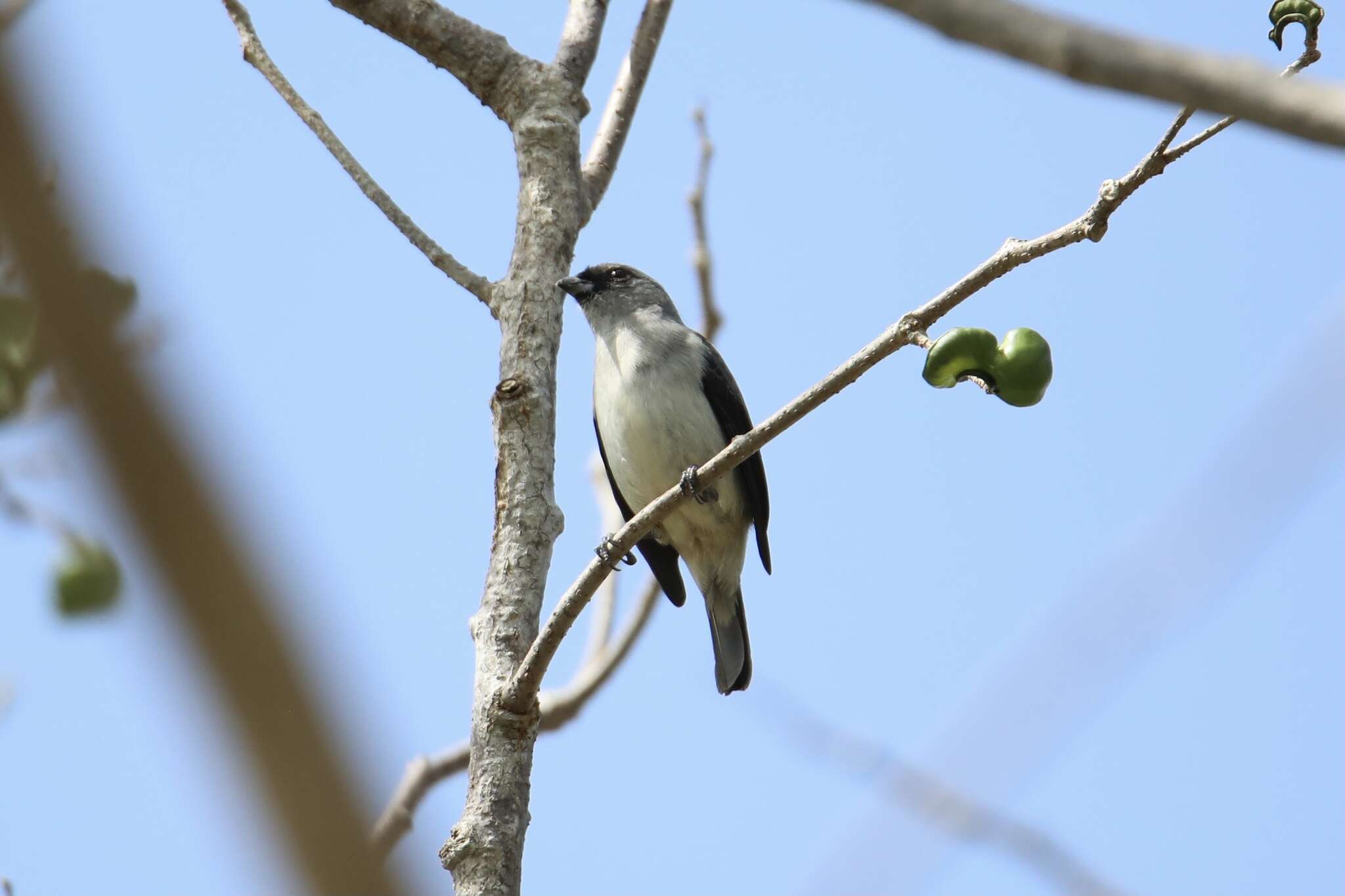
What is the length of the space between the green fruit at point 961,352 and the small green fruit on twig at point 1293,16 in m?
1.09

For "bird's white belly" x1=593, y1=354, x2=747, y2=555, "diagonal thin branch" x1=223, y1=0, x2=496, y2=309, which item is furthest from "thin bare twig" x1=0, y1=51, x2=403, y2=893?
"bird's white belly" x1=593, y1=354, x2=747, y2=555

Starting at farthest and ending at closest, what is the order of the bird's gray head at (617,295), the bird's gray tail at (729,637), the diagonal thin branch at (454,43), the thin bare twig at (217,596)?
the bird's gray head at (617,295), the bird's gray tail at (729,637), the diagonal thin branch at (454,43), the thin bare twig at (217,596)

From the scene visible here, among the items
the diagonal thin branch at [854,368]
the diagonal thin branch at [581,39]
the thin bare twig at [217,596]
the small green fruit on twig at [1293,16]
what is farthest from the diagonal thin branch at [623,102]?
the thin bare twig at [217,596]

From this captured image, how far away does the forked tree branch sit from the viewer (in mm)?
6484

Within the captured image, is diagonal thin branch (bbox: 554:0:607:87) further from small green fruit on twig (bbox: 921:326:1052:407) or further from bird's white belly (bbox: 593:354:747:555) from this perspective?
small green fruit on twig (bbox: 921:326:1052:407)

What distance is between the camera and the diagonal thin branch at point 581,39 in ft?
18.7

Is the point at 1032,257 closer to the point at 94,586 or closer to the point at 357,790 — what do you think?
the point at 357,790

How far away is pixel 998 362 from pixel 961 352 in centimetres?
10

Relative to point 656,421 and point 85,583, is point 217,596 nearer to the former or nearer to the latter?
point 85,583

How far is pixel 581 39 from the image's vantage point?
19.3 ft

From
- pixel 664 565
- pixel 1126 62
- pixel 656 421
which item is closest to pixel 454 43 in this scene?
pixel 656 421

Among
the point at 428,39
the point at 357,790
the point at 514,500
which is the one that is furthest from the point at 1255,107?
the point at 428,39

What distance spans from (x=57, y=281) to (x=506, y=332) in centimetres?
A: 382

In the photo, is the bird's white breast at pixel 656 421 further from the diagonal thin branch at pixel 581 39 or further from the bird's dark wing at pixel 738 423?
the diagonal thin branch at pixel 581 39
